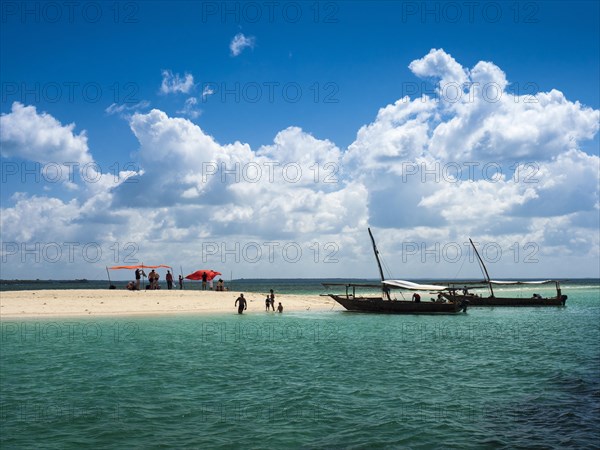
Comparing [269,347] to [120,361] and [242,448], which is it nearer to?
[120,361]

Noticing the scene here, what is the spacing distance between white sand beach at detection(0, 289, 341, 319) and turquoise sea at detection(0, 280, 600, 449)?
13.4 m

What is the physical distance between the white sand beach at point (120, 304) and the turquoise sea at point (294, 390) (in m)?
13.4

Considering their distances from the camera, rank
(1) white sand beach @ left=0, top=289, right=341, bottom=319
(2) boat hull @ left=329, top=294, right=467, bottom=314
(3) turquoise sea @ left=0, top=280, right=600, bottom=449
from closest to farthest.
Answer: (3) turquoise sea @ left=0, top=280, right=600, bottom=449 → (1) white sand beach @ left=0, top=289, right=341, bottom=319 → (2) boat hull @ left=329, top=294, right=467, bottom=314


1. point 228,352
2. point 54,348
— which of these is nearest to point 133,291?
point 54,348

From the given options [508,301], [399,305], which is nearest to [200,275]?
[399,305]

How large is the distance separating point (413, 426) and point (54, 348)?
2477 cm

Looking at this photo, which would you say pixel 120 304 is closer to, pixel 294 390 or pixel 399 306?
pixel 399 306

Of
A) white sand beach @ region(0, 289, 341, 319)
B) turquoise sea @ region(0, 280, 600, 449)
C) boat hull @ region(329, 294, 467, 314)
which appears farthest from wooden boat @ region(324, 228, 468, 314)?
turquoise sea @ region(0, 280, 600, 449)

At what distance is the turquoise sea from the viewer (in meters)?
15.2

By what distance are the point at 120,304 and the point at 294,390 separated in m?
43.1

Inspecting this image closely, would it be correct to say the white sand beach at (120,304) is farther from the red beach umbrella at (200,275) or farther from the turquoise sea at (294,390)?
the turquoise sea at (294,390)

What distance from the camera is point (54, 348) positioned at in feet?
106

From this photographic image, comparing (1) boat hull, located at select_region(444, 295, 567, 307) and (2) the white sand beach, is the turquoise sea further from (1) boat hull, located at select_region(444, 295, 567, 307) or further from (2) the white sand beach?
(1) boat hull, located at select_region(444, 295, 567, 307)

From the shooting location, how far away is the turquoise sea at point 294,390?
49.8ft
